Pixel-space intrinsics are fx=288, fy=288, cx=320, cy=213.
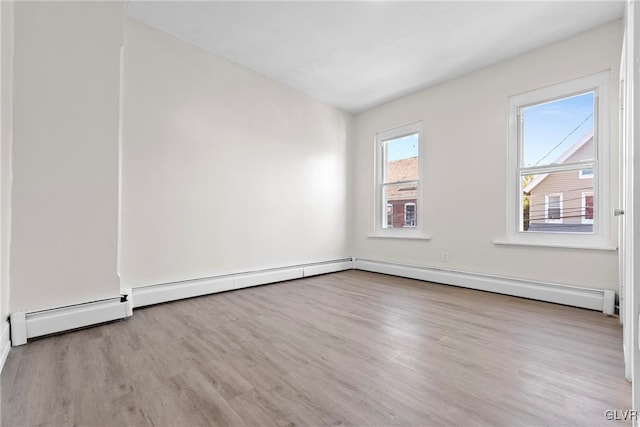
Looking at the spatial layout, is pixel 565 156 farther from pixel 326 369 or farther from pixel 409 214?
pixel 326 369

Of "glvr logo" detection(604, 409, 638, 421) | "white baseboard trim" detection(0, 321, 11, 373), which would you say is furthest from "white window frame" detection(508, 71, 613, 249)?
"white baseboard trim" detection(0, 321, 11, 373)

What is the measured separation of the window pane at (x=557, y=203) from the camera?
291 cm

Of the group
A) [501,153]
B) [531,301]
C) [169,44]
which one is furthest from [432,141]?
[169,44]

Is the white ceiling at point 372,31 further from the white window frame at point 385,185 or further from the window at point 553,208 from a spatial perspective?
the window at point 553,208

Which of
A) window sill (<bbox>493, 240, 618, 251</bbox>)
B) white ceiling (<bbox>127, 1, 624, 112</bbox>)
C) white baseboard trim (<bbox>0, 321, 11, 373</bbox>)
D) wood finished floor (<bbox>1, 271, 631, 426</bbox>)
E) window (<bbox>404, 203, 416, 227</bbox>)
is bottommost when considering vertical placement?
wood finished floor (<bbox>1, 271, 631, 426</bbox>)

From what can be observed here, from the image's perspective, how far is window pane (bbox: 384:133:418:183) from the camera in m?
4.38

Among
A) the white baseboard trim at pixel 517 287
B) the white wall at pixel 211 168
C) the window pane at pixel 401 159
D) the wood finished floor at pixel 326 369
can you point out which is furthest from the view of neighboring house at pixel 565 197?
the white wall at pixel 211 168

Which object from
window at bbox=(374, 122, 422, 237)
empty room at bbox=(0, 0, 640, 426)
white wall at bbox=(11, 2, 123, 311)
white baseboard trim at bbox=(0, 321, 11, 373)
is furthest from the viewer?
window at bbox=(374, 122, 422, 237)

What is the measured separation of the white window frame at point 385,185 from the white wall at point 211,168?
874mm

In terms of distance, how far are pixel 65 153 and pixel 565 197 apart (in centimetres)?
463

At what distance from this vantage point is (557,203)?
3.08 metres

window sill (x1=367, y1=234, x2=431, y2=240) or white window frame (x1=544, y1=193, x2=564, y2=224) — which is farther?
window sill (x1=367, y1=234, x2=431, y2=240)

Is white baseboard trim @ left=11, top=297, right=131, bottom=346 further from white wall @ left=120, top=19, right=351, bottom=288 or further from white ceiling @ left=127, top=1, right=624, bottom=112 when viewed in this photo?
white ceiling @ left=127, top=1, right=624, bottom=112

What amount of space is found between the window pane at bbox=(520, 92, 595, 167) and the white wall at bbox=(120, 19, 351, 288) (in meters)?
2.71
